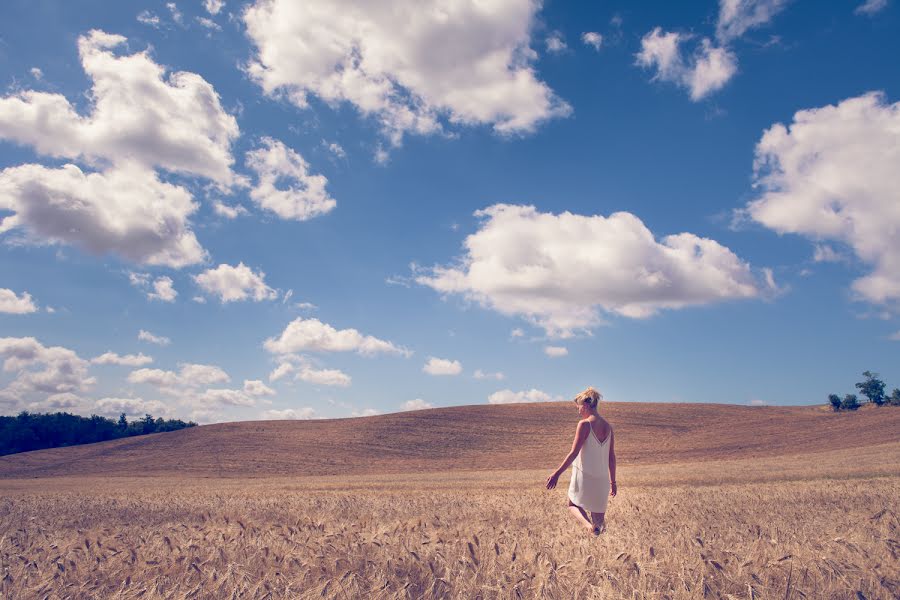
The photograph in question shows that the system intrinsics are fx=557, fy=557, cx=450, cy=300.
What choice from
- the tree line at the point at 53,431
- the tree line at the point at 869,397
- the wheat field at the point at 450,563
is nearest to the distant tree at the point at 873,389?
the tree line at the point at 869,397

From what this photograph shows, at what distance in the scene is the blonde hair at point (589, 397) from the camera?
21.0 ft

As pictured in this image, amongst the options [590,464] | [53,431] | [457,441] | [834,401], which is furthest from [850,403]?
[53,431]

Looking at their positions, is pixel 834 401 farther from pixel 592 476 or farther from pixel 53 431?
pixel 53 431

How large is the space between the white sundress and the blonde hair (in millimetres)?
273

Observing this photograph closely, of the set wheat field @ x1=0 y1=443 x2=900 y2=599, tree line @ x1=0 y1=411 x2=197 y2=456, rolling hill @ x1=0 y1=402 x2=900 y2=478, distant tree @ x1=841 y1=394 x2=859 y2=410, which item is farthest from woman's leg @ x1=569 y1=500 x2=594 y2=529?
tree line @ x1=0 y1=411 x2=197 y2=456

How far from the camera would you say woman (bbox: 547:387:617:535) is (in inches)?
250

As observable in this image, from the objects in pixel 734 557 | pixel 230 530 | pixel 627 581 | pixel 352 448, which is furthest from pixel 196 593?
pixel 352 448

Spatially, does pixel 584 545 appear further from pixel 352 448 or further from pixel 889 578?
pixel 352 448

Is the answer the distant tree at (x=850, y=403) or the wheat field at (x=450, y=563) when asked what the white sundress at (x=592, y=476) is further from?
the distant tree at (x=850, y=403)

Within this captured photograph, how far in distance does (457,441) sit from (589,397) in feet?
140

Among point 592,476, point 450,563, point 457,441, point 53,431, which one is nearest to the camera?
point 450,563

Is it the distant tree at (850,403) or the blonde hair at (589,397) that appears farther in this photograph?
the distant tree at (850,403)

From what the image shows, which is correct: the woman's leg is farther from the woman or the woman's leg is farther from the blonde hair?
the blonde hair

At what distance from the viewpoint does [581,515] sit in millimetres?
6391
